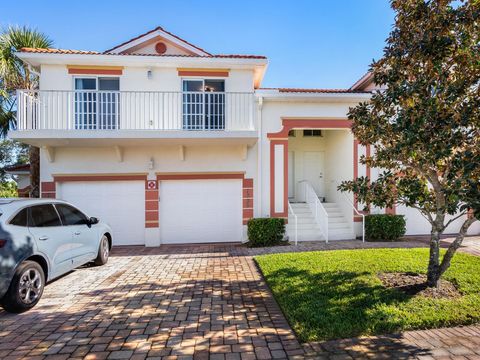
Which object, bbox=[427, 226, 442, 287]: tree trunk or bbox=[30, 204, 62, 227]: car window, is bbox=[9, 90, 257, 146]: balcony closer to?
bbox=[30, 204, 62, 227]: car window

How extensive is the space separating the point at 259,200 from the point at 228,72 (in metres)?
4.73

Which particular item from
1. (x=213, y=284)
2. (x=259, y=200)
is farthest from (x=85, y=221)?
(x=259, y=200)

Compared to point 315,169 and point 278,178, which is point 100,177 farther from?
point 315,169

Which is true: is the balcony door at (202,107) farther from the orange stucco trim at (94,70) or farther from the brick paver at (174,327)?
the brick paver at (174,327)

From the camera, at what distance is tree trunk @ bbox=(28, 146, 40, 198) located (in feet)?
31.9

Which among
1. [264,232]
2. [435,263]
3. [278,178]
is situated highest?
[278,178]

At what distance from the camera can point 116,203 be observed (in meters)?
9.54

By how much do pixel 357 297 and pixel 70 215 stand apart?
5.83 meters

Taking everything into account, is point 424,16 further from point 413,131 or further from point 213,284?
point 213,284

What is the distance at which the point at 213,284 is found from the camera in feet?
17.9

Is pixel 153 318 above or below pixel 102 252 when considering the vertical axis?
below

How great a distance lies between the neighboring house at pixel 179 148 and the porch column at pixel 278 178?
0.12 feet

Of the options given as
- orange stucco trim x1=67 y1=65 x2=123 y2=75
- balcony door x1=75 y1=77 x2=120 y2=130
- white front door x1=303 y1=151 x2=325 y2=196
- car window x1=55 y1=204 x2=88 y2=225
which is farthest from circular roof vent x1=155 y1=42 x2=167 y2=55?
car window x1=55 y1=204 x2=88 y2=225

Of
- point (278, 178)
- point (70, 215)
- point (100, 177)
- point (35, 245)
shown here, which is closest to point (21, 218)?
point (35, 245)
